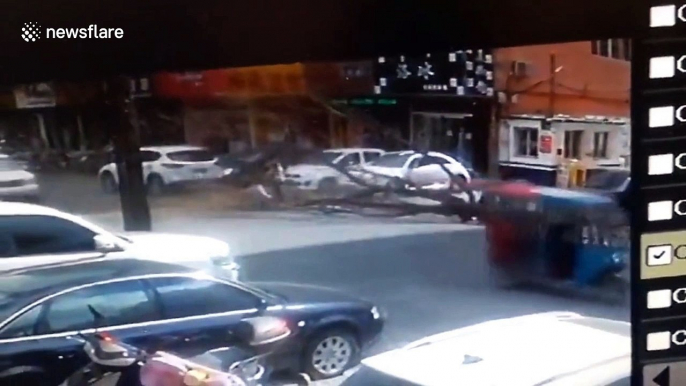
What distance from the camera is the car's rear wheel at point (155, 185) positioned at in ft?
3.14

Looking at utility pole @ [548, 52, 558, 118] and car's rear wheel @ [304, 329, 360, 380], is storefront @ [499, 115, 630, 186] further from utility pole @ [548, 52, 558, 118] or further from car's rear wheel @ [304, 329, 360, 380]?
car's rear wheel @ [304, 329, 360, 380]

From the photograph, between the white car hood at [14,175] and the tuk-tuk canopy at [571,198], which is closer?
the white car hood at [14,175]

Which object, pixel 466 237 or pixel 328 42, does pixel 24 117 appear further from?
pixel 466 237

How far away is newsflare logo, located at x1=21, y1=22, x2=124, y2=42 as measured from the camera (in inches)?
35.8

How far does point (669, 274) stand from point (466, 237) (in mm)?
236

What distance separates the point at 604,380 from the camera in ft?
3.52

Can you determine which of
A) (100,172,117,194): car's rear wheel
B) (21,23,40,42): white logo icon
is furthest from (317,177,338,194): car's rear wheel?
(21,23,40,42): white logo icon

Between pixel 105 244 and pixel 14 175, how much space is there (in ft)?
0.35

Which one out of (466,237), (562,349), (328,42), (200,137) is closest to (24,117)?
(200,137)

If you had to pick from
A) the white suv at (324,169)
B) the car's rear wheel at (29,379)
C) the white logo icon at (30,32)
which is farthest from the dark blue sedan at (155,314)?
the white logo icon at (30,32)

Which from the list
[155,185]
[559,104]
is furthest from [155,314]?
[559,104]

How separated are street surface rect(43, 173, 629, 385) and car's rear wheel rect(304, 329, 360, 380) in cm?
2

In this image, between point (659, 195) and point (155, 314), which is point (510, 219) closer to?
point (659, 195)

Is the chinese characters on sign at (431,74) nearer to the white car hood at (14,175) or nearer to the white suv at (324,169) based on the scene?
the white suv at (324,169)
